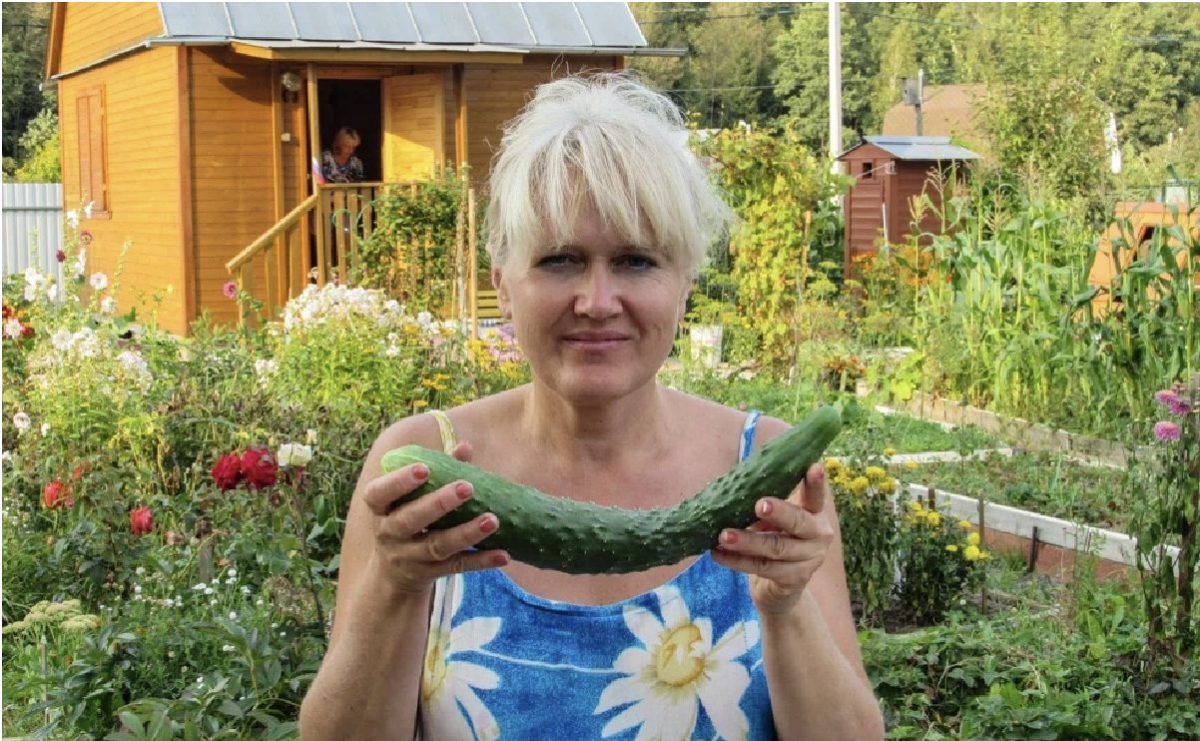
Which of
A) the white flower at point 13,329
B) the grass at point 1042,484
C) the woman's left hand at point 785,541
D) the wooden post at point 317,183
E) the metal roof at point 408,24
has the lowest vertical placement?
the grass at point 1042,484

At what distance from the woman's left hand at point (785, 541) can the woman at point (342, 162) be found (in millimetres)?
14960

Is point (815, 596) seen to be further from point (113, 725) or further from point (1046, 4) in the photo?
point (1046, 4)

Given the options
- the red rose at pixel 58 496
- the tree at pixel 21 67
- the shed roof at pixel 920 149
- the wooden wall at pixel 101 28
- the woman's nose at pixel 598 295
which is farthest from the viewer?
the tree at pixel 21 67

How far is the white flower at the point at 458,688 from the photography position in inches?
97.5

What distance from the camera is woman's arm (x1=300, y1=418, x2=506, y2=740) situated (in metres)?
1.97

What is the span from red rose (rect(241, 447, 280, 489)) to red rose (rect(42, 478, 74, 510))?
149cm

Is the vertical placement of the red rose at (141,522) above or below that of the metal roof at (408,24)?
below

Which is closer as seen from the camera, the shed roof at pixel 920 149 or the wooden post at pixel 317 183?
the wooden post at pixel 317 183

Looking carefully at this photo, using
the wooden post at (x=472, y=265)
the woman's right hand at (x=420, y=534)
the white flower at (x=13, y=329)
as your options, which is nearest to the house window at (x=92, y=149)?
the wooden post at (x=472, y=265)

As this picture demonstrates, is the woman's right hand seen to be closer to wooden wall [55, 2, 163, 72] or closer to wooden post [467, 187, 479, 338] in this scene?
wooden post [467, 187, 479, 338]

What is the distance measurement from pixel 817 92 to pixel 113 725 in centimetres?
6478

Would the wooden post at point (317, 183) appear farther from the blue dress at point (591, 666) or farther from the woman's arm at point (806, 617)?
the woman's arm at point (806, 617)

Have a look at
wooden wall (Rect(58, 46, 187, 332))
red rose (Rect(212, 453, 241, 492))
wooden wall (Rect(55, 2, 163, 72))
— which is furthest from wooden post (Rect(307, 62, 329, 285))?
red rose (Rect(212, 453, 241, 492))

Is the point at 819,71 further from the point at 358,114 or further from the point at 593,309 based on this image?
the point at 593,309
